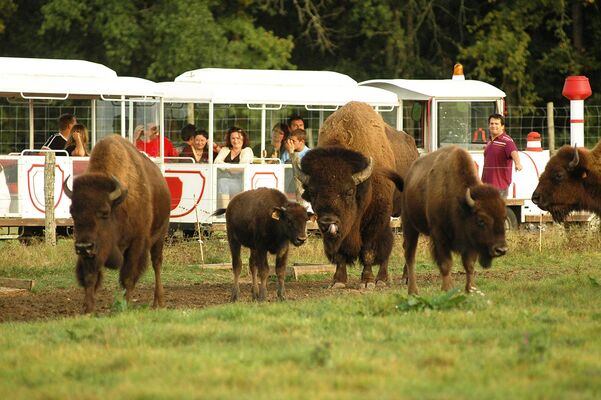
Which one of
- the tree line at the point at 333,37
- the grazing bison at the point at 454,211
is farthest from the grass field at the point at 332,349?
the tree line at the point at 333,37

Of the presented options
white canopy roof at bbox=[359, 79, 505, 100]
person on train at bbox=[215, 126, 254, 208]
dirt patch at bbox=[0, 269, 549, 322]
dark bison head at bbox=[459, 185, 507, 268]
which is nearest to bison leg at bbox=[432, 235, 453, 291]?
dark bison head at bbox=[459, 185, 507, 268]

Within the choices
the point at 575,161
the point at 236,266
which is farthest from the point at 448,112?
the point at 236,266

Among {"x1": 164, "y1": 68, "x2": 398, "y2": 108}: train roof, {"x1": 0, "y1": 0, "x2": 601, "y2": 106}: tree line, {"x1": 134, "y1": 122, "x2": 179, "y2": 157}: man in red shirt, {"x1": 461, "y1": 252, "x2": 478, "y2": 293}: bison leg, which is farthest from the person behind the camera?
{"x1": 0, "y1": 0, "x2": 601, "y2": 106}: tree line

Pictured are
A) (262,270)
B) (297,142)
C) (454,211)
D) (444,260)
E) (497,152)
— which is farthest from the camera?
(297,142)

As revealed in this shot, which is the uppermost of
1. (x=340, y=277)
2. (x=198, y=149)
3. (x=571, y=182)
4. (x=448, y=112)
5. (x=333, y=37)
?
(x=333, y=37)

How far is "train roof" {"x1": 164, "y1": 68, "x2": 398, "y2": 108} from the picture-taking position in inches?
888

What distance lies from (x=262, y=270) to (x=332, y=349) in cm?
514

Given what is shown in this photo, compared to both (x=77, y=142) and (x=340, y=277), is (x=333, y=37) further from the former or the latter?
(x=340, y=277)

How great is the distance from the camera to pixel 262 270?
14195 mm

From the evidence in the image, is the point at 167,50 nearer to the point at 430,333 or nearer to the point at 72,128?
the point at 72,128

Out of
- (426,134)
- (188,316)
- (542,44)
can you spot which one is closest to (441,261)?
(188,316)

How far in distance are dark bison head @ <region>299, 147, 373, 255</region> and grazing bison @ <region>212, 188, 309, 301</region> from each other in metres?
0.29

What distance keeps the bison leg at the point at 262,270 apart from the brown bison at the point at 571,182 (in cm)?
319

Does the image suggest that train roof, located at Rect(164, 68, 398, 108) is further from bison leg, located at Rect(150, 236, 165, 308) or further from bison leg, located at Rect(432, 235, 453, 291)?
bison leg, located at Rect(432, 235, 453, 291)
